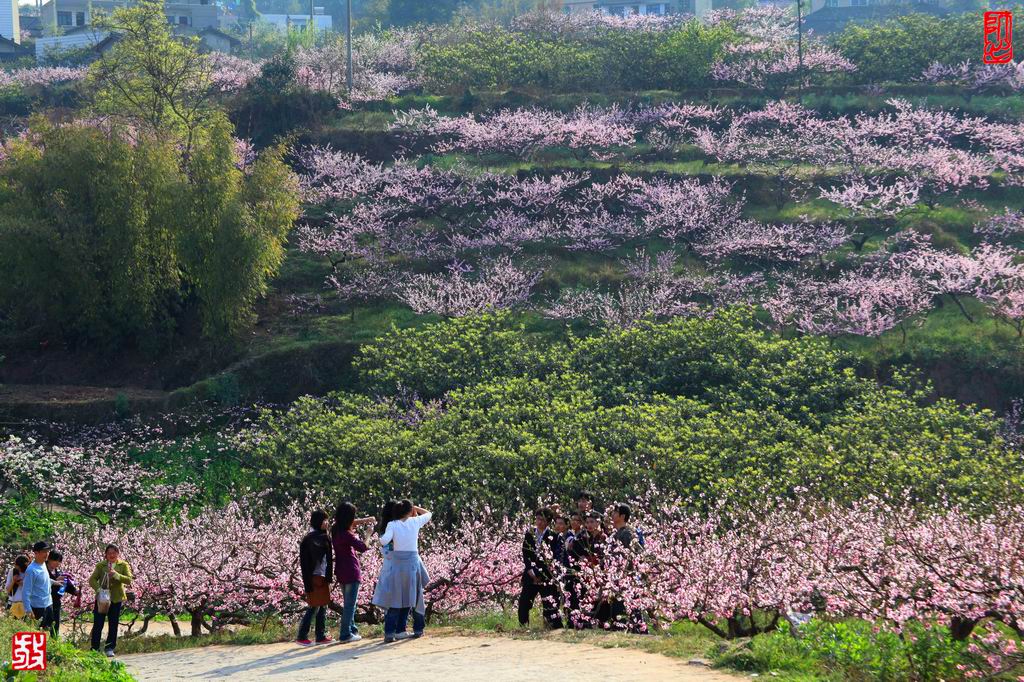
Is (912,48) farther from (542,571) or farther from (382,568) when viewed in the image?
(382,568)

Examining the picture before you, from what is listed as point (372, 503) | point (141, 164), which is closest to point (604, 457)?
point (372, 503)

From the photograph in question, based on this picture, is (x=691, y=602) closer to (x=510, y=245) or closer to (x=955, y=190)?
(x=510, y=245)

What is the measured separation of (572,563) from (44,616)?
560 centimetres

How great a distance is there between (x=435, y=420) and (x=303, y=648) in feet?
28.1

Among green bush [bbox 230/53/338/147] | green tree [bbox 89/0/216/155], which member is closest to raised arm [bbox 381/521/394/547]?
green tree [bbox 89/0/216/155]

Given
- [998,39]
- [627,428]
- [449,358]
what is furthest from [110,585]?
[998,39]

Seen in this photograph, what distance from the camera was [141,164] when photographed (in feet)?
90.3

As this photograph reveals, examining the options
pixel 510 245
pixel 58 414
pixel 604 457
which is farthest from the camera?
pixel 510 245

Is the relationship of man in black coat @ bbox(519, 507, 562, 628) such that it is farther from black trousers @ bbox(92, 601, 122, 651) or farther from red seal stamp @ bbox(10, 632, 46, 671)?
red seal stamp @ bbox(10, 632, 46, 671)

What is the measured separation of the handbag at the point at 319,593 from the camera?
1197 cm

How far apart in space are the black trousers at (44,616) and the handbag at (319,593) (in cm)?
288

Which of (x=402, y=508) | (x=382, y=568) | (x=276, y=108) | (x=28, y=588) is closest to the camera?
Result: (x=402, y=508)

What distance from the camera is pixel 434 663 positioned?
35.1 feet

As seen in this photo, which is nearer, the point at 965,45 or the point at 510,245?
the point at 510,245
